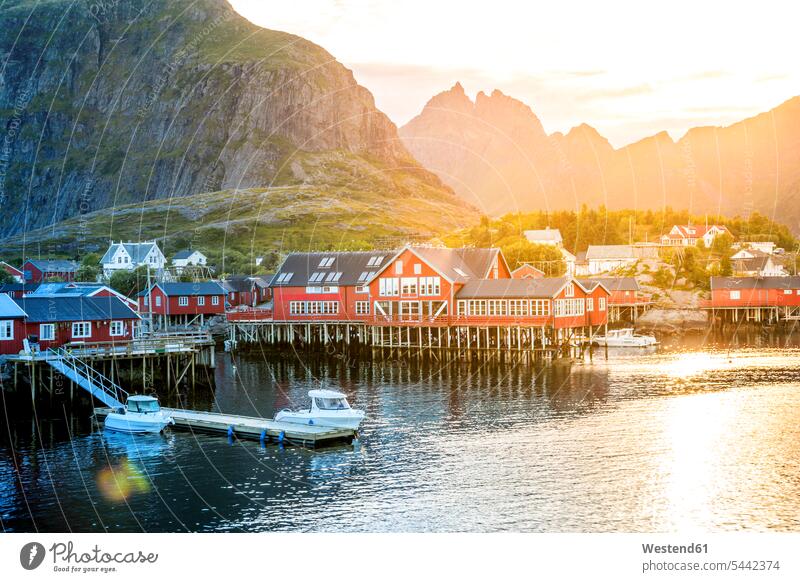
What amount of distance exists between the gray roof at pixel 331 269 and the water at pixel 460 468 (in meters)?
19.5

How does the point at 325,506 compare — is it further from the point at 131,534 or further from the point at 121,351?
the point at 121,351

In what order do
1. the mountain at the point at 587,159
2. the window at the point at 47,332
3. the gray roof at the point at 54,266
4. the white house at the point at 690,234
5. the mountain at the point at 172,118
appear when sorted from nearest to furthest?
the window at the point at 47,332 < the mountain at the point at 587,159 < the gray roof at the point at 54,266 < the white house at the point at 690,234 < the mountain at the point at 172,118

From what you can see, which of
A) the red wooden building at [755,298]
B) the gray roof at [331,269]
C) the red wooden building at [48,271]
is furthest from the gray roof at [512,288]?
the red wooden building at [48,271]

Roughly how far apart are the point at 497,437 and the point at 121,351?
1694 centimetres

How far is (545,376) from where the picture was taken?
38.1 m

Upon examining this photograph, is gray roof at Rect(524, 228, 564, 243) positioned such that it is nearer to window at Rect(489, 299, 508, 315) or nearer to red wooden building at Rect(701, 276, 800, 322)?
red wooden building at Rect(701, 276, 800, 322)

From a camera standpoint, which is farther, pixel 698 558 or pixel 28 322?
pixel 28 322

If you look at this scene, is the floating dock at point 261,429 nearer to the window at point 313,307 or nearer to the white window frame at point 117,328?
the white window frame at point 117,328

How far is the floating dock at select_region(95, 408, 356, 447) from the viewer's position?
25.3m

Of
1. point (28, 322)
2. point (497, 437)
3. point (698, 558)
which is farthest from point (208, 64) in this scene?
point (698, 558)

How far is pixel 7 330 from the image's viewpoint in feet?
113

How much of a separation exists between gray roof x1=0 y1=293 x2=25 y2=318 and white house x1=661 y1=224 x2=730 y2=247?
69.0 m

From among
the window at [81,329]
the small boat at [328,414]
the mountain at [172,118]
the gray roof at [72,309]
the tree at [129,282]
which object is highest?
the mountain at [172,118]

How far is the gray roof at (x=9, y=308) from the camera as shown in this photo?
34406 mm
